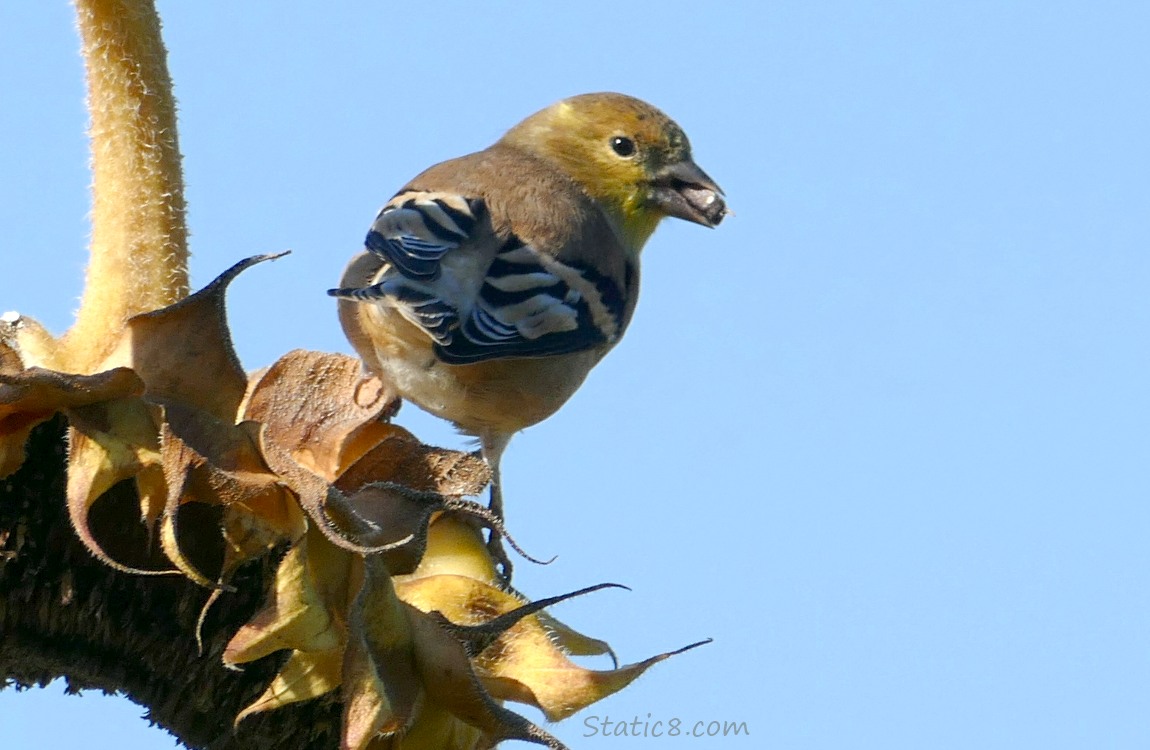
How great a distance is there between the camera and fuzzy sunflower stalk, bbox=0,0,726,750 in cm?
188

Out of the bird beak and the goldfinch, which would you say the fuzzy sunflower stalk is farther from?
the bird beak

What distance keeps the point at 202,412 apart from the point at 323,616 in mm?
318

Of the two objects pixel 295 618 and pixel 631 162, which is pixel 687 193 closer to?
pixel 631 162

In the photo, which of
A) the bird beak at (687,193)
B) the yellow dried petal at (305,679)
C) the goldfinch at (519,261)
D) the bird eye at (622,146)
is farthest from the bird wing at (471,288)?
the yellow dried petal at (305,679)

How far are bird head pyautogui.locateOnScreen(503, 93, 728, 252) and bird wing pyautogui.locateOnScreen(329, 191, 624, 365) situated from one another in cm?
89

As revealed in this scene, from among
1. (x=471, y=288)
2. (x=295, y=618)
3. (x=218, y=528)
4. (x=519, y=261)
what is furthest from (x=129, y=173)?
(x=519, y=261)

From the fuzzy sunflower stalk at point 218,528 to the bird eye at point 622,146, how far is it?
540 centimetres

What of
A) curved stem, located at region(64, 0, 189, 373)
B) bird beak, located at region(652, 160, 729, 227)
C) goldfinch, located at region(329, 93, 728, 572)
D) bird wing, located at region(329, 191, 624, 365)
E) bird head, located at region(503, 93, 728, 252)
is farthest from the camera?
bird head, located at region(503, 93, 728, 252)

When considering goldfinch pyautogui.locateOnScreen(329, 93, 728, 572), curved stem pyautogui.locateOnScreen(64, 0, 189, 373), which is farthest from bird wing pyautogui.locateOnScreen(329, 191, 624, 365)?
curved stem pyautogui.locateOnScreen(64, 0, 189, 373)

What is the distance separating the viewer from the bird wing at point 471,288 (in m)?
5.75

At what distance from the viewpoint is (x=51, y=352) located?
2.15 m

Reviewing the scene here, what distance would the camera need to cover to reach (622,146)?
7.80 metres

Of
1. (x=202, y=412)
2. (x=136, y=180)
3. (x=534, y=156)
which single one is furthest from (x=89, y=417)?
(x=534, y=156)

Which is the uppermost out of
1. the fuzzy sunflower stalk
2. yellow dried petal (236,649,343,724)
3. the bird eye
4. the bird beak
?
the bird eye
